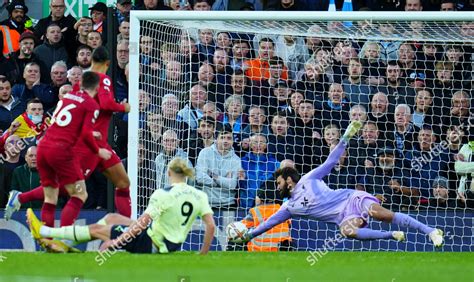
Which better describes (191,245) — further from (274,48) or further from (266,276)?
(266,276)

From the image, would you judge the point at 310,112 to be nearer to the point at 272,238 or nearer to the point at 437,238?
the point at 272,238

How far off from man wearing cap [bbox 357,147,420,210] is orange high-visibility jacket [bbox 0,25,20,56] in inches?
233

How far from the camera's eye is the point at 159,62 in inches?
594

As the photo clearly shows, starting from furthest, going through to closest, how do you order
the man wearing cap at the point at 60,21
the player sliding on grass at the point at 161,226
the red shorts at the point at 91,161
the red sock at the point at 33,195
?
1. the man wearing cap at the point at 60,21
2. the red sock at the point at 33,195
3. the red shorts at the point at 91,161
4. the player sliding on grass at the point at 161,226

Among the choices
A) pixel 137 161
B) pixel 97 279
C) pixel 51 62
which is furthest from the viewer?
pixel 51 62

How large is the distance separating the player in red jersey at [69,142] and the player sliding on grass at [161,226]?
20.9 inches

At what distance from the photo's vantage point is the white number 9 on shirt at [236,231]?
44.1ft

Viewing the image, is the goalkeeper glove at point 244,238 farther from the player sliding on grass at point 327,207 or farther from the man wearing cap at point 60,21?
the man wearing cap at point 60,21

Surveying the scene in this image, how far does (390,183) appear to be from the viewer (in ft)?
48.9

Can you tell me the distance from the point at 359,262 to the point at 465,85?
4848mm

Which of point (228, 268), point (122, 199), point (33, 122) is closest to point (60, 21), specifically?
point (33, 122)

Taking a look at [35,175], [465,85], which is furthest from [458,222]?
[35,175]

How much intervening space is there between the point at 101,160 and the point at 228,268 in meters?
2.68

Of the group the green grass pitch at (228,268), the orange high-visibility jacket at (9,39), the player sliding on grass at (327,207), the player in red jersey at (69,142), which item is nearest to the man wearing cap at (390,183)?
the player sliding on grass at (327,207)
